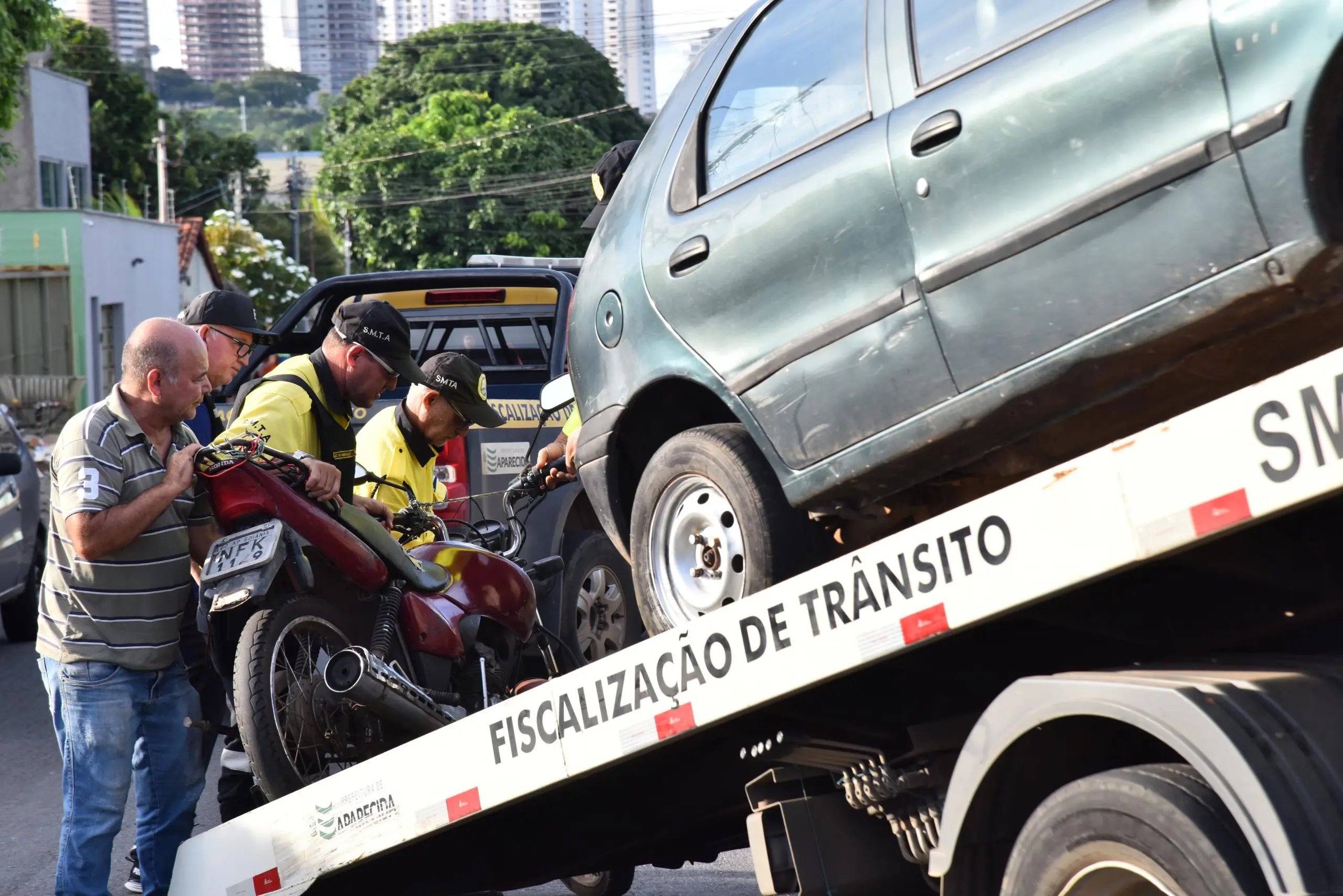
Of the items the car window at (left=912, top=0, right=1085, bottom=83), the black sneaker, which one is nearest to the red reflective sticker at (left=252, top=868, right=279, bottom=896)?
the black sneaker

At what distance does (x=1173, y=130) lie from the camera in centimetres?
323

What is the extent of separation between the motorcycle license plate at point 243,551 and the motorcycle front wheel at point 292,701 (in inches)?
Answer: 6.5

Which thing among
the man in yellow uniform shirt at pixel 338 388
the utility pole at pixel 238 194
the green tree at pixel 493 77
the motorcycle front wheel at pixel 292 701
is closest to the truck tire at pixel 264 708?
the motorcycle front wheel at pixel 292 701

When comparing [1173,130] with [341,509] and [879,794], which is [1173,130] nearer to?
[879,794]

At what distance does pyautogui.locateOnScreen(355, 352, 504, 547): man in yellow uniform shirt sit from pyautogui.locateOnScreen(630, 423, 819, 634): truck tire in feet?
5.36

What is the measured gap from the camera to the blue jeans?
15.5 feet

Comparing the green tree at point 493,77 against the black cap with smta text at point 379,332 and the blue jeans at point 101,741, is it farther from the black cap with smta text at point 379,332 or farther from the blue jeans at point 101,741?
the blue jeans at point 101,741

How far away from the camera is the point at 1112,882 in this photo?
9.61ft

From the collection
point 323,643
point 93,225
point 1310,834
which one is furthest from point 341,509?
point 93,225

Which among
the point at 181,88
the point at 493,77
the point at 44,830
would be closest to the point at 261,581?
the point at 44,830

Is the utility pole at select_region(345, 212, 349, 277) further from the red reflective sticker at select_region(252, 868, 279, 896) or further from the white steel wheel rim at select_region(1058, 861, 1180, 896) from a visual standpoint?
the white steel wheel rim at select_region(1058, 861, 1180, 896)

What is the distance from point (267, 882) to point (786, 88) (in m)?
2.42

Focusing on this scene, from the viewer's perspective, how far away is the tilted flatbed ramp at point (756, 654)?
2725 mm

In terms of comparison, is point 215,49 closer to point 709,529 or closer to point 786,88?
point 786,88
